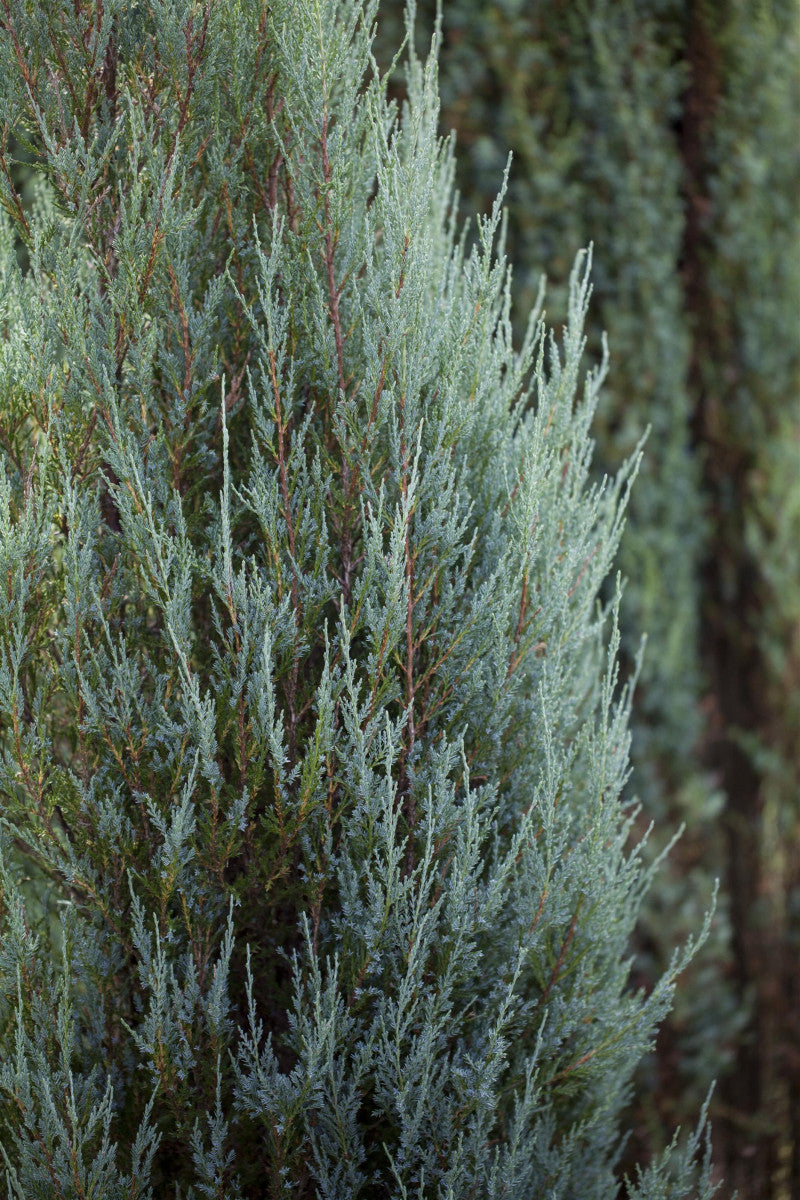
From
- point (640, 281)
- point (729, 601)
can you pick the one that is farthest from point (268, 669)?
point (729, 601)

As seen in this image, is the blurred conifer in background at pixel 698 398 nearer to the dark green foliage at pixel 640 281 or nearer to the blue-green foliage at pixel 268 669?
the dark green foliage at pixel 640 281

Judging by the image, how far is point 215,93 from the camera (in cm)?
194

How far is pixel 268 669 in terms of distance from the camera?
5.57 ft

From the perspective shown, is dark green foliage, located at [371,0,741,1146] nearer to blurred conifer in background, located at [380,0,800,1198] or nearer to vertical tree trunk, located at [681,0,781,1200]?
blurred conifer in background, located at [380,0,800,1198]

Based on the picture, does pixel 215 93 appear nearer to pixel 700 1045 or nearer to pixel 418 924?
pixel 418 924

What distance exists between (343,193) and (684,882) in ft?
10.9

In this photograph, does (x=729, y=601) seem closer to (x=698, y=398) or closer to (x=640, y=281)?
(x=698, y=398)

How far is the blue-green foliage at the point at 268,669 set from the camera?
1.77 m

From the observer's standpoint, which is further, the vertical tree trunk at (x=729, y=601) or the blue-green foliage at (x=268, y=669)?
the vertical tree trunk at (x=729, y=601)

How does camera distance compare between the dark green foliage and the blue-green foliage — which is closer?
the blue-green foliage

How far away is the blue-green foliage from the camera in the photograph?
1.77 metres

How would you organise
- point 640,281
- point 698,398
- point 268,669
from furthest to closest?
point 698,398 → point 640,281 → point 268,669

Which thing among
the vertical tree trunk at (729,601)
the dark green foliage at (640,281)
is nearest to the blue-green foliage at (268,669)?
the dark green foliage at (640,281)

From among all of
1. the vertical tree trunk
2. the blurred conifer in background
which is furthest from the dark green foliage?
the vertical tree trunk
